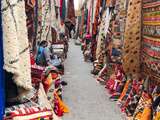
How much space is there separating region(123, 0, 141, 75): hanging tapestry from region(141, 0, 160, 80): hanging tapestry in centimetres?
7

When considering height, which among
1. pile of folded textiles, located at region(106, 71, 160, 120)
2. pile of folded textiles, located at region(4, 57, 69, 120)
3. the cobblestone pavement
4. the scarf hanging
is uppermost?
the scarf hanging

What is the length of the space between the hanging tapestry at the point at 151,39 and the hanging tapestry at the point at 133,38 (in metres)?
0.07

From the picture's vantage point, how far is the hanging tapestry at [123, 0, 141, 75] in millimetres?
4516

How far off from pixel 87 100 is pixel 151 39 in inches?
57.3

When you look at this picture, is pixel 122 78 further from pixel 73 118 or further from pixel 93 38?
pixel 93 38

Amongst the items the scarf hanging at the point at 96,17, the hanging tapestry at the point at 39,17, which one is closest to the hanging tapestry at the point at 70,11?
the scarf hanging at the point at 96,17

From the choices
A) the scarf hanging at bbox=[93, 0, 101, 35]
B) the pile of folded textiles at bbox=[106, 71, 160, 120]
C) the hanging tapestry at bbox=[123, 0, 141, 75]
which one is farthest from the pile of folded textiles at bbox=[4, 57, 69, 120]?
the scarf hanging at bbox=[93, 0, 101, 35]

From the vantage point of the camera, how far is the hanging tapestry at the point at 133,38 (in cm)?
452

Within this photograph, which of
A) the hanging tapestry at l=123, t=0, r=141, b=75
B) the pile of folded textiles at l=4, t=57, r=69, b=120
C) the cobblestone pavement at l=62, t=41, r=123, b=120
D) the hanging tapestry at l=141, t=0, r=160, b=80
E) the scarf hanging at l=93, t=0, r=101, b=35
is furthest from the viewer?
the scarf hanging at l=93, t=0, r=101, b=35

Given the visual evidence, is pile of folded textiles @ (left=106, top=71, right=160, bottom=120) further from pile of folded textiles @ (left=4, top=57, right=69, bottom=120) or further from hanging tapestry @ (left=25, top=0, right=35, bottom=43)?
hanging tapestry @ (left=25, top=0, right=35, bottom=43)

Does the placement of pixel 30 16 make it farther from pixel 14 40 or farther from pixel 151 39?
pixel 14 40

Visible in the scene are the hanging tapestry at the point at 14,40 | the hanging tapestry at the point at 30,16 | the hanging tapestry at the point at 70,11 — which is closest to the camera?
the hanging tapestry at the point at 14,40

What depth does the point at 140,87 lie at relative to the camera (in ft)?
14.7

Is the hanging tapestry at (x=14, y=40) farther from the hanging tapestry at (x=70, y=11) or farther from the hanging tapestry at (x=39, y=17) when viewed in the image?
the hanging tapestry at (x=70, y=11)
